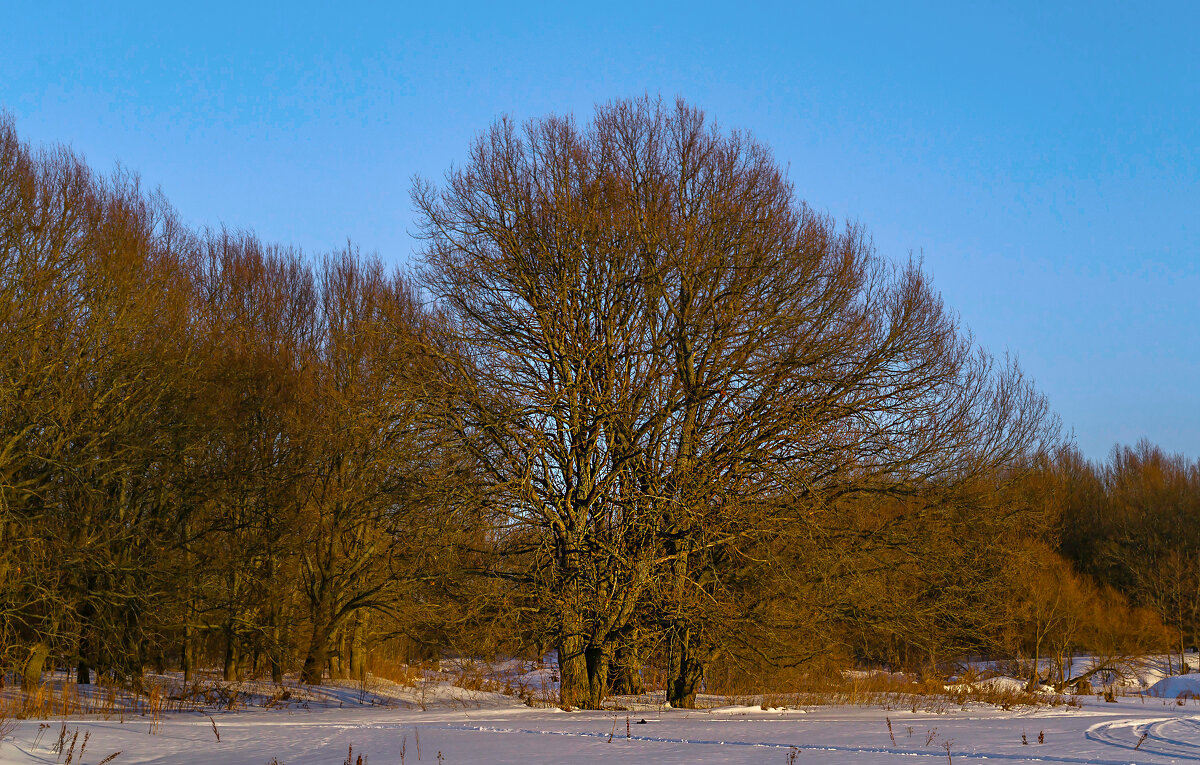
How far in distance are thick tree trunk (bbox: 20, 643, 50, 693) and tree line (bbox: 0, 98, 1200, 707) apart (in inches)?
4.5

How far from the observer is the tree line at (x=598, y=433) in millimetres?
13367

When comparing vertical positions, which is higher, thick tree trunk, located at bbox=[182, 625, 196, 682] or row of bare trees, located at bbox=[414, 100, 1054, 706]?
row of bare trees, located at bbox=[414, 100, 1054, 706]

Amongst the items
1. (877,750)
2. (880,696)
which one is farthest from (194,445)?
(877,750)

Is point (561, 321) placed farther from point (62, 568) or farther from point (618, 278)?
point (62, 568)

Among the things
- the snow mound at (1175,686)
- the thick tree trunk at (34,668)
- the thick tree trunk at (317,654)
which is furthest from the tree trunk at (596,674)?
the snow mound at (1175,686)

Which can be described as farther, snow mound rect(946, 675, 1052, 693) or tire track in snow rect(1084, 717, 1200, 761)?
snow mound rect(946, 675, 1052, 693)

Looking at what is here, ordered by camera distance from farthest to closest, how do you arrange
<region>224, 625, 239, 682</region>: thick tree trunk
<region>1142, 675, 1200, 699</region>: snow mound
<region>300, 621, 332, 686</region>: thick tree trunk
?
<region>1142, 675, 1200, 699</region>: snow mound < <region>224, 625, 239, 682</region>: thick tree trunk < <region>300, 621, 332, 686</region>: thick tree trunk

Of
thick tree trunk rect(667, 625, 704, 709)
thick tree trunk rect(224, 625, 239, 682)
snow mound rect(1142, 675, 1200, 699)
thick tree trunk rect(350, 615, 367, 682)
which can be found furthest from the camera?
snow mound rect(1142, 675, 1200, 699)

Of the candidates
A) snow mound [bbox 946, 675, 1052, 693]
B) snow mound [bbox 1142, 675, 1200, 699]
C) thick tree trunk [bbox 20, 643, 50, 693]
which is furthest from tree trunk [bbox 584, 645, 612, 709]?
snow mound [bbox 1142, 675, 1200, 699]

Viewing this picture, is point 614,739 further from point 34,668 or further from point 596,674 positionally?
point 34,668

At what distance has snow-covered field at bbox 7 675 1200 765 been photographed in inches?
274

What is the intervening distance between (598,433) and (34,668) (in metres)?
10.9

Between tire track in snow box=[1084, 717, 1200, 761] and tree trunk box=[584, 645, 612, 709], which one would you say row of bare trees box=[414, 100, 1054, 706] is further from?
tire track in snow box=[1084, 717, 1200, 761]

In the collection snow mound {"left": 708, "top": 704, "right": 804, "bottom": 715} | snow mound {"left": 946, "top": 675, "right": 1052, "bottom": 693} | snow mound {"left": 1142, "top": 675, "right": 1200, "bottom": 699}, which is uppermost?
snow mound {"left": 708, "top": 704, "right": 804, "bottom": 715}
